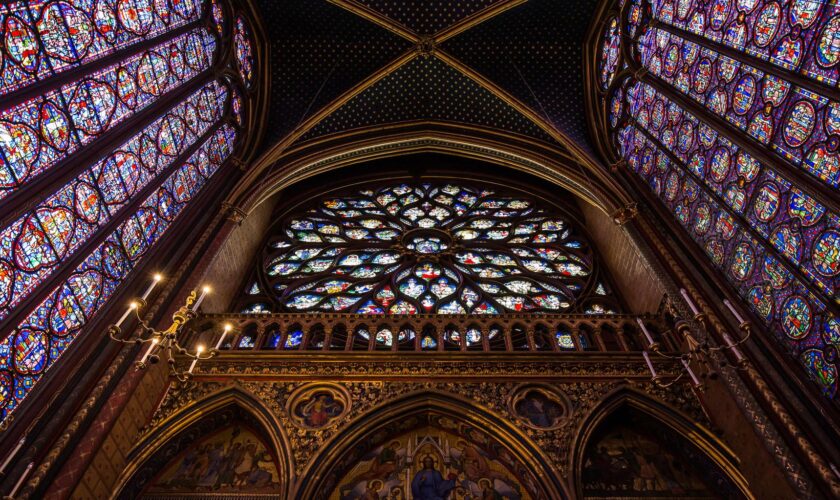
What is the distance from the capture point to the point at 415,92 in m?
13.0

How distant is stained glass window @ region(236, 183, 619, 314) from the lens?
9555 mm

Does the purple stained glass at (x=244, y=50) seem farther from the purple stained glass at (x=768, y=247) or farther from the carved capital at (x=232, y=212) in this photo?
the purple stained glass at (x=768, y=247)

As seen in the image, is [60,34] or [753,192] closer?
[60,34]

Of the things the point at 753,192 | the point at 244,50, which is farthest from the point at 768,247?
the point at 244,50

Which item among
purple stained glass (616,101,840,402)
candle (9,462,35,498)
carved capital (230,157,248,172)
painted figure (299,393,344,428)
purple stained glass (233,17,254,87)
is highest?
purple stained glass (233,17,254,87)

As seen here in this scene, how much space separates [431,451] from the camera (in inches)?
255

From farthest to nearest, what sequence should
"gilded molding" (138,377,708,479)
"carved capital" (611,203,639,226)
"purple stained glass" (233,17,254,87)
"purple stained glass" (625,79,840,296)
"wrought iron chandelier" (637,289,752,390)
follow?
"purple stained glass" (233,17,254,87) < "carved capital" (611,203,639,226) < "gilded molding" (138,377,708,479) < "purple stained glass" (625,79,840,296) < "wrought iron chandelier" (637,289,752,390)

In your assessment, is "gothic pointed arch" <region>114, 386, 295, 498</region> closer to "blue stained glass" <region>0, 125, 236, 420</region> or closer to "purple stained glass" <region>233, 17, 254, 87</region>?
"blue stained glass" <region>0, 125, 236, 420</region>

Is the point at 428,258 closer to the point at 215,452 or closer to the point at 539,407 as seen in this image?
the point at 539,407

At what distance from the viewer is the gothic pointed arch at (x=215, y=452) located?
604 cm

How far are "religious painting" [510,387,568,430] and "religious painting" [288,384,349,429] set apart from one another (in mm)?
2065

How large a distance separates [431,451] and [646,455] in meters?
2.49

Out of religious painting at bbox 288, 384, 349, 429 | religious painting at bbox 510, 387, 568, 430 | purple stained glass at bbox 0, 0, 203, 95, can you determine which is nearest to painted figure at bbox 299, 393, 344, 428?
religious painting at bbox 288, 384, 349, 429

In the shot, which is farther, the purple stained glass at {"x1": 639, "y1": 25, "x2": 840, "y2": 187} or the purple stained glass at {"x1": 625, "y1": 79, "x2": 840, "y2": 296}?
the purple stained glass at {"x1": 625, "y1": 79, "x2": 840, "y2": 296}
